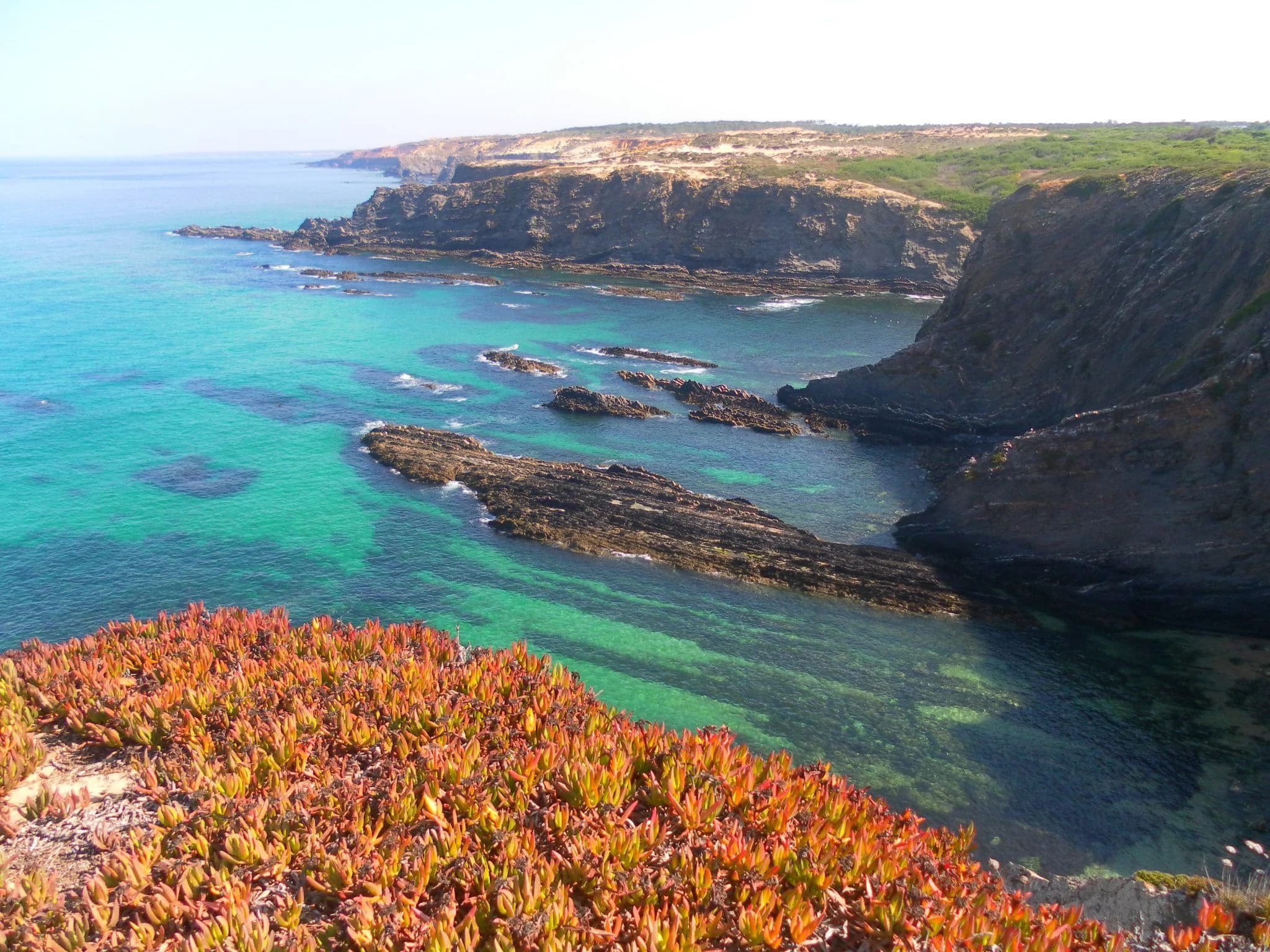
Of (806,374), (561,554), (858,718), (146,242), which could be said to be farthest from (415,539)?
(146,242)

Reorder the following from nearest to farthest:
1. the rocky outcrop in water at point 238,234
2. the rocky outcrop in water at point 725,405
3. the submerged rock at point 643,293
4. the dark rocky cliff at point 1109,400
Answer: the dark rocky cliff at point 1109,400, the rocky outcrop in water at point 725,405, the submerged rock at point 643,293, the rocky outcrop in water at point 238,234

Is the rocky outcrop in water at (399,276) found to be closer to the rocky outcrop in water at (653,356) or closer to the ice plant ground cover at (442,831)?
the rocky outcrop in water at (653,356)

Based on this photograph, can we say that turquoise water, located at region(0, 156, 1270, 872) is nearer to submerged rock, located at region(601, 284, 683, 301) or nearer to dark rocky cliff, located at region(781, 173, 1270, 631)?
dark rocky cliff, located at region(781, 173, 1270, 631)

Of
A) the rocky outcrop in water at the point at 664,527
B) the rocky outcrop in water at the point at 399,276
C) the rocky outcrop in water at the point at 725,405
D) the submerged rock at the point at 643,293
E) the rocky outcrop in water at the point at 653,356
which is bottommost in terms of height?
the rocky outcrop in water at the point at 664,527

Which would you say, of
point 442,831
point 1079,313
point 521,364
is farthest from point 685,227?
point 442,831

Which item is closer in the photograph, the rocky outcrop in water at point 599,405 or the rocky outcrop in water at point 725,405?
the rocky outcrop in water at point 725,405

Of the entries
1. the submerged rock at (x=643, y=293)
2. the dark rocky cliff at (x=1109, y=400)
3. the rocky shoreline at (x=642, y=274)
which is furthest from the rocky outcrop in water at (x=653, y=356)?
the rocky shoreline at (x=642, y=274)
